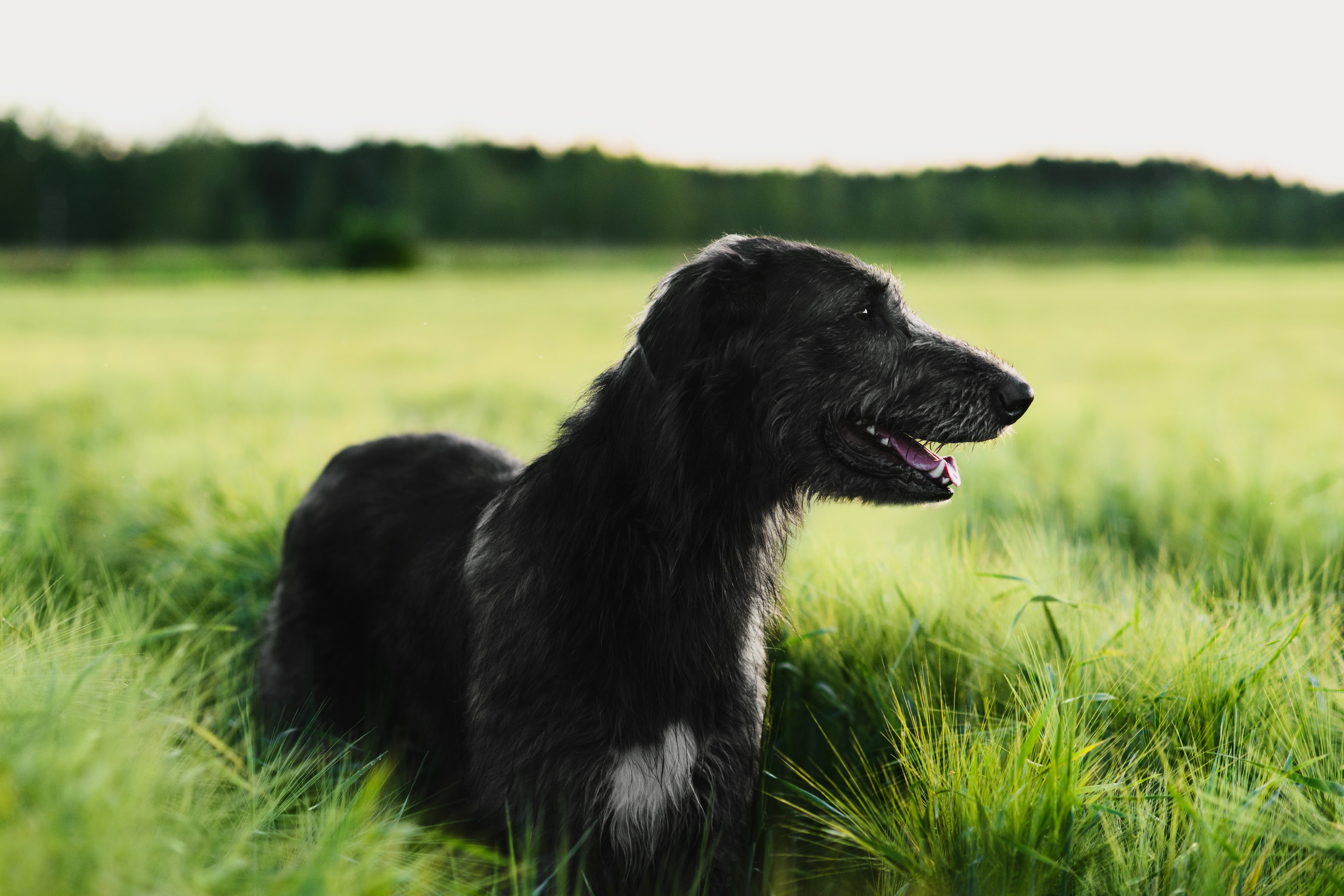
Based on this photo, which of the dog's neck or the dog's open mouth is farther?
the dog's open mouth

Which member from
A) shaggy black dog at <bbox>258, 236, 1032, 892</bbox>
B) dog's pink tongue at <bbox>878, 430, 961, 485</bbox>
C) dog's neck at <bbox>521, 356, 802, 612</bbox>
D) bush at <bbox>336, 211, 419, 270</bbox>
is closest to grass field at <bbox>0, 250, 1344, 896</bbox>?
dog's pink tongue at <bbox>878, 430, 961, 485</bbox>

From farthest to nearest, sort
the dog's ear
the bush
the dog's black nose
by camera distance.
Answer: the bush → the dog's black nose → the dog's ear

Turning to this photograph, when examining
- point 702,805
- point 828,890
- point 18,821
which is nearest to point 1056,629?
point 828,890

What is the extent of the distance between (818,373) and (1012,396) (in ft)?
1.87

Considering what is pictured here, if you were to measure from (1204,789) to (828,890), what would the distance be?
1.02 meters

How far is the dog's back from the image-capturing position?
2926mm

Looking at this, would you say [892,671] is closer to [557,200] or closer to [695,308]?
[695,308]

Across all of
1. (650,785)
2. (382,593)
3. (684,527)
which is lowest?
(650,785)

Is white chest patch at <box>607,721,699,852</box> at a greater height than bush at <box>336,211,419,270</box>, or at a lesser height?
lesser

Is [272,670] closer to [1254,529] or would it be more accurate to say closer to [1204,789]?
[1204,789]

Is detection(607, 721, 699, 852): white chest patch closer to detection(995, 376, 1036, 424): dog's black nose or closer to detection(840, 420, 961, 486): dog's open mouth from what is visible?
detection(840, 420, 961, 486): dog's open mouth

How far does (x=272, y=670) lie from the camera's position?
3.37 meters

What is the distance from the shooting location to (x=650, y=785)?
238 cm

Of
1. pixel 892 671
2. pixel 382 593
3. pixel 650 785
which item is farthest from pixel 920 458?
pixel 382 593
